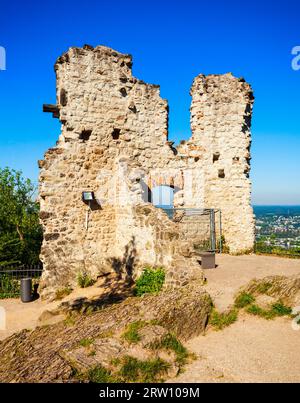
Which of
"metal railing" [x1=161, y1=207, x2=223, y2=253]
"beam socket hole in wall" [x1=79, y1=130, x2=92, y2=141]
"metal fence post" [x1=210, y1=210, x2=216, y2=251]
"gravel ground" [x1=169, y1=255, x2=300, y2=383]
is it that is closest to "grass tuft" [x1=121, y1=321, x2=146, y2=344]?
"gravel ground" [x1=169, y1=255, x2=300, y2=383]

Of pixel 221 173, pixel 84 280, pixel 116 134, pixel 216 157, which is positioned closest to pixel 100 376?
pixel 84 280

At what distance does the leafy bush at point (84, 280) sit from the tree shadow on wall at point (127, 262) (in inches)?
35.0

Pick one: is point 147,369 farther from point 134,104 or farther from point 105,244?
point 134,104

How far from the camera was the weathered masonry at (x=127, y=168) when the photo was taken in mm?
10195

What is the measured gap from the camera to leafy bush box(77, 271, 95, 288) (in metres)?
10.4

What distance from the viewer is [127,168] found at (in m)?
11.0

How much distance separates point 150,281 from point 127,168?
13.1 feet

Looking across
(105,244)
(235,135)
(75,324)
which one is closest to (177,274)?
(75,324)

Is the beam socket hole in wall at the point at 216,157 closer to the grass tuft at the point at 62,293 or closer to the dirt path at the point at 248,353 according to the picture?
the grass tuft at the point at 62,293

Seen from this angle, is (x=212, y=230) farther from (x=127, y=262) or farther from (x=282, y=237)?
(x=127, y=262)

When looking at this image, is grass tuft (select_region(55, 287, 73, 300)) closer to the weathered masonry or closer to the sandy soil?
the weathered masonry

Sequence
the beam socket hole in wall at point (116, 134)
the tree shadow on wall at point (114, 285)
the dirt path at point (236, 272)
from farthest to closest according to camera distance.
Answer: the beam socket hole in wall at point (116, 134), the tree shadow on wall at point (114, 285), the dirt path at point (236, 272)

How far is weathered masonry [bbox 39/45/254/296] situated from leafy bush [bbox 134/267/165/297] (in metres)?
0.24

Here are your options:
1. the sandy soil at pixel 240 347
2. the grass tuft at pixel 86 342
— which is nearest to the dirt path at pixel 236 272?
the sandy soil at pixel 240 347
